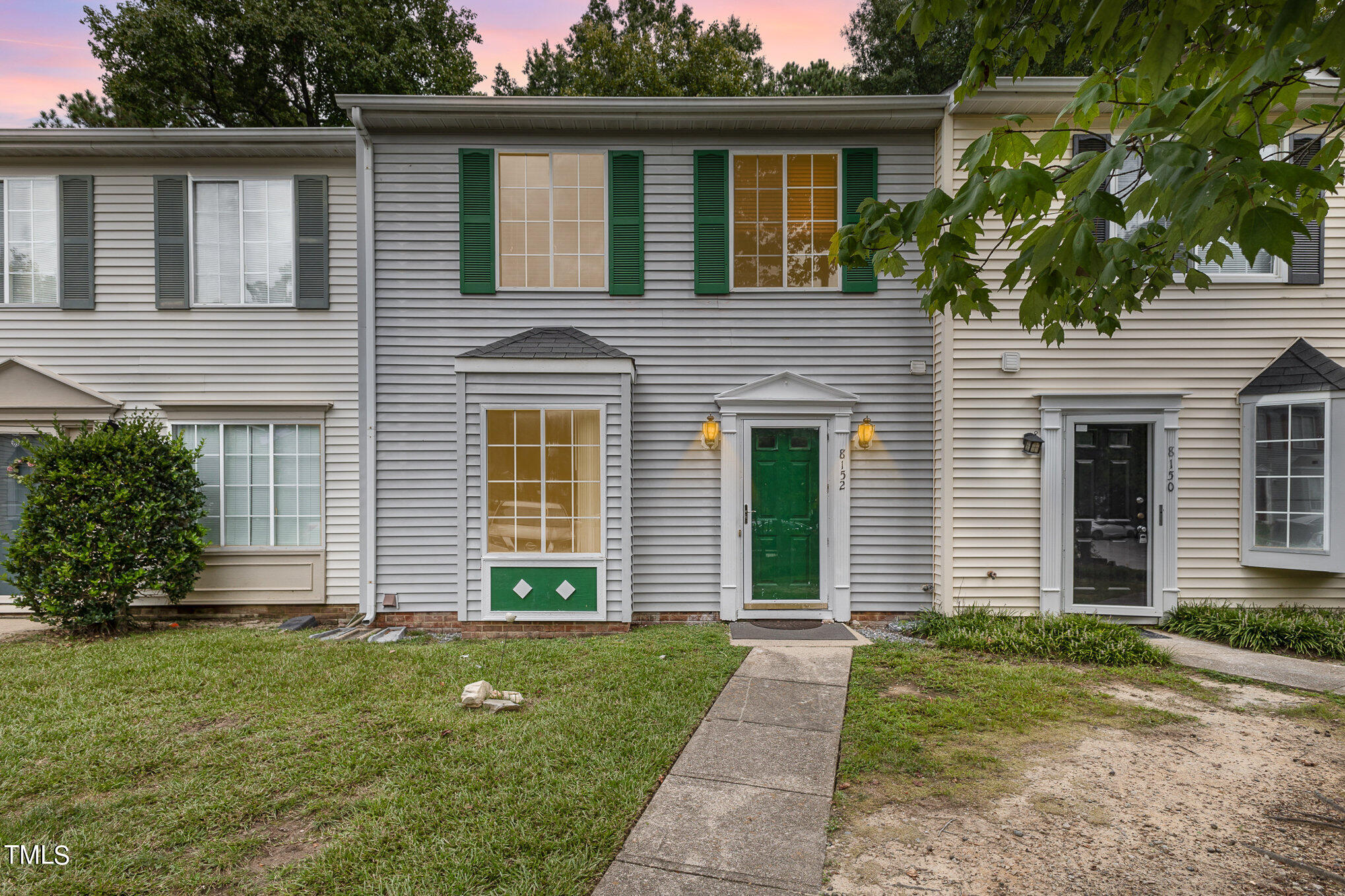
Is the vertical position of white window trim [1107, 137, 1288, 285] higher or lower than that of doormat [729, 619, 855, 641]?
higher

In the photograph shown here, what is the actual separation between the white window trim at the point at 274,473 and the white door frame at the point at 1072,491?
7.78m

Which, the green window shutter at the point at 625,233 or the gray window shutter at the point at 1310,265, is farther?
the green window shutter at the point at 625,233

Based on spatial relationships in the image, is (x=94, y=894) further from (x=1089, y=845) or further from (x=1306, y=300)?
(x=1306, y=300)

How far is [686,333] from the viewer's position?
6.39 metres

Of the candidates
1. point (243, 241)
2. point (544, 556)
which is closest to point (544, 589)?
point (544, 556)

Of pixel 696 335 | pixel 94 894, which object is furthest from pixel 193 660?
pixel 696 335

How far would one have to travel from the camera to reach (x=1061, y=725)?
372 centimetres

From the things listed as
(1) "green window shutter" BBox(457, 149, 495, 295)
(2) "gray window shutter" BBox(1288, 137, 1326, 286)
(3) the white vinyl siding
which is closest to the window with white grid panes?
(3) the white vinyl siding

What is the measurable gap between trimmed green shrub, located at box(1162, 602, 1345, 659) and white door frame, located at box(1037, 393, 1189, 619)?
0.65 ft

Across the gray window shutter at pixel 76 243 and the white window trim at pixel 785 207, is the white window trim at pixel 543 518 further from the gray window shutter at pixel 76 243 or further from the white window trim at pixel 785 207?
the gray window shutter at pixel 76 243

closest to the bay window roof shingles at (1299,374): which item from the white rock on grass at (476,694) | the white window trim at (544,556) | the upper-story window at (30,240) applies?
the white window trim at (544,556)

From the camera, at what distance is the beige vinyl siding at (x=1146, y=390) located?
237 inches

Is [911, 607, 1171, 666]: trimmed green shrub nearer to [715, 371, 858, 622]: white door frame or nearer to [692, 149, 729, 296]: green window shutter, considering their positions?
[715, 371, 858, 622]: white door frame

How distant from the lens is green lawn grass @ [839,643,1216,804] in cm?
307
